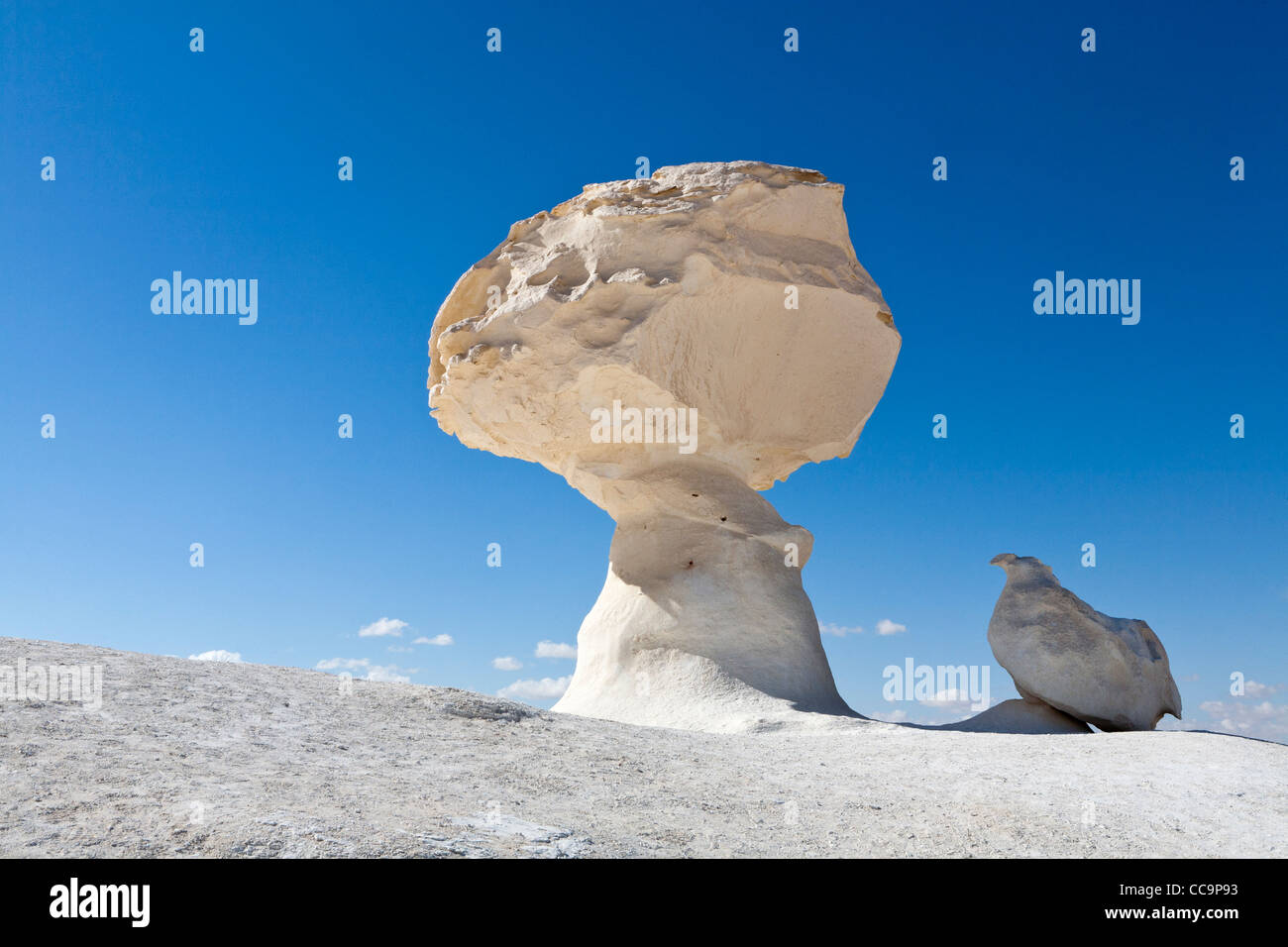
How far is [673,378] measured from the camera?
40.2 feet

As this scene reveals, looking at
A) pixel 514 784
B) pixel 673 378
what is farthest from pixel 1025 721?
pixel 514 784

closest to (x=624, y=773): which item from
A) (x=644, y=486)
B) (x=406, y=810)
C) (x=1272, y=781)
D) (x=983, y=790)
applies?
(x=406, y=810)

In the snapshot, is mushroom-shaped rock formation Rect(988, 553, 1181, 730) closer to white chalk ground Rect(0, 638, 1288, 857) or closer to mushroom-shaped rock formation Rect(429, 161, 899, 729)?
mushroom-shaped rock formation Rect(429, 161, 899, 729)

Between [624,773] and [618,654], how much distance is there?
5.41 metres

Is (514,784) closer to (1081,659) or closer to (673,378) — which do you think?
(673,378)

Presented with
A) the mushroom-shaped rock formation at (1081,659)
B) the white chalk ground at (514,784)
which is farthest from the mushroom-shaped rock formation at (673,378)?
the white chalk ground at (514,784)

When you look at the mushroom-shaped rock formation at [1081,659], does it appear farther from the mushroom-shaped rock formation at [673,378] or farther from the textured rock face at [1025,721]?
the mushroom-shaped rock formation at [673,378]

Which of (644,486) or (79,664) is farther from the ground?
(644,486)

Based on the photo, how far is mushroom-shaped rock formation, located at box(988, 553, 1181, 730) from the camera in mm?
10734

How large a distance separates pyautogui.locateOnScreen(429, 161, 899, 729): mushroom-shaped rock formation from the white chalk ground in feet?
10.1

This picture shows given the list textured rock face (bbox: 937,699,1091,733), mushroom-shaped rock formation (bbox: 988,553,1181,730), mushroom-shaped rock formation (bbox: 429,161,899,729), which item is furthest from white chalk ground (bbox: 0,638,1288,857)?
mushroom-shaped rock formation (bbox: 429,161,899,729)

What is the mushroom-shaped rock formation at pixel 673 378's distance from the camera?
11.5 meters
